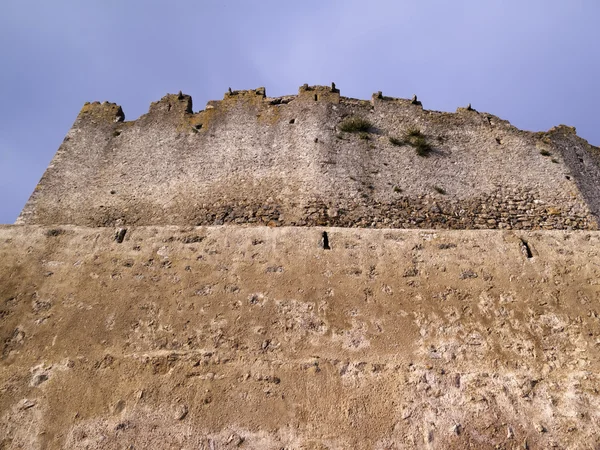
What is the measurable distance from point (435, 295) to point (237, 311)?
6.34 feet

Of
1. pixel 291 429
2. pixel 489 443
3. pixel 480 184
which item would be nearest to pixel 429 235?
pixel 489 443

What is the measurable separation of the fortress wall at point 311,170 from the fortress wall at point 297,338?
3.80 m

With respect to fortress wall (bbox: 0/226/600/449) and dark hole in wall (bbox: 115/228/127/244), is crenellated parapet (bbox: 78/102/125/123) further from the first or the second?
dark hole in wall (bbox: 115/228/127/244)

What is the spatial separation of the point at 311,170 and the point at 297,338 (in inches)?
216

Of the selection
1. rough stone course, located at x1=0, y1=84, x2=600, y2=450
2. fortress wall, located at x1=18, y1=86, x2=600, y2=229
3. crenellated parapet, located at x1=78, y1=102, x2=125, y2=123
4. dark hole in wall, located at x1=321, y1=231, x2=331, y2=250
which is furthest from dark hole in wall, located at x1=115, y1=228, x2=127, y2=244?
crenellated parapet, located at x1=78, y1=102, x2=125, y2=123

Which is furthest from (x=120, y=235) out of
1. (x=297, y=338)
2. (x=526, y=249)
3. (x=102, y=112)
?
(x=102, y=112)

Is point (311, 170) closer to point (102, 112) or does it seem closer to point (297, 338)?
point (297, 338)

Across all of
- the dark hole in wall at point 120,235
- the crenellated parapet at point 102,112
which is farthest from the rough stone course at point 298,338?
the crenellated parapet at point 102,112

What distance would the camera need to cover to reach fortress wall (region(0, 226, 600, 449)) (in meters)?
3.72

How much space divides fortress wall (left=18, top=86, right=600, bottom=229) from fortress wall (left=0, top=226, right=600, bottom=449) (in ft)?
12.5

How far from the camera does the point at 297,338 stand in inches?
169

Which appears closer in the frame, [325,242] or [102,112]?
[325,242]

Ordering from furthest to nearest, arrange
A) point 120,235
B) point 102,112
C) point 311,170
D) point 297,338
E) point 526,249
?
point 102,112 < point 311,170 < point 120,235 < point 526,249 < point 297,338

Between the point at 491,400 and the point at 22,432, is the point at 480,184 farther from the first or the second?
the point at 22,432
